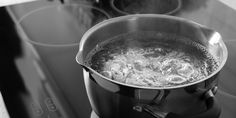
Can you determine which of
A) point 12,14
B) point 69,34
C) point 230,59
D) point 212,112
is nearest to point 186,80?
point 212,112

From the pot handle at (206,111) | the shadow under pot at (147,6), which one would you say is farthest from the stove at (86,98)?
the pot handle at (206,111)

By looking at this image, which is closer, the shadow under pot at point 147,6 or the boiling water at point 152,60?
the boiling water at point 152,60

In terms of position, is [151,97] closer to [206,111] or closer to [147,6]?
[206,111]

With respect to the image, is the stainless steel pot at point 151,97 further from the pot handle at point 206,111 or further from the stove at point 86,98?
the stove at point 86,98

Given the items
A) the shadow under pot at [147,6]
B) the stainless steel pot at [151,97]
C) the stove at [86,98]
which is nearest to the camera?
the stainless steel pot at [151,97]

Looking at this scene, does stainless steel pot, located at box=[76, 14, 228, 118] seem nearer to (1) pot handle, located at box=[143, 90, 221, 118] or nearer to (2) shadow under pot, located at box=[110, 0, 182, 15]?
(1) pot handle, located at box=[143, 90, 221, 118]

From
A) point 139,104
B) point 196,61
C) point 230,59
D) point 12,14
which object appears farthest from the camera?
point 12,14

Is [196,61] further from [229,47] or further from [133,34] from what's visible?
[229,47]
